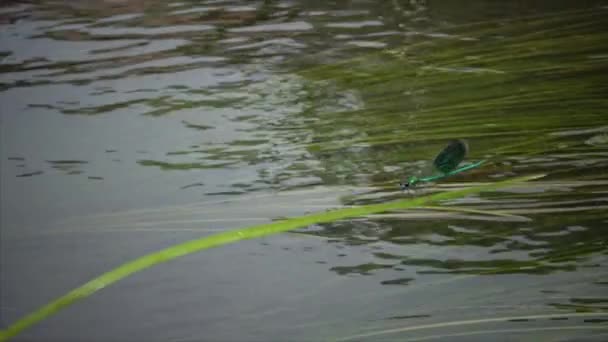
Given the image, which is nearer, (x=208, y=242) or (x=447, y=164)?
(x=208, y=242)

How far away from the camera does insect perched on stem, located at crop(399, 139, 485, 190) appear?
91 centimetres

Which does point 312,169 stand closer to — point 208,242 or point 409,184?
point 409,184

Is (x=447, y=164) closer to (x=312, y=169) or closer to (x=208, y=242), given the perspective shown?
(x=312, y=169)

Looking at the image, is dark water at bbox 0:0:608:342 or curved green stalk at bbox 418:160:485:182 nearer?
dark water at bbox 0:0:608:342

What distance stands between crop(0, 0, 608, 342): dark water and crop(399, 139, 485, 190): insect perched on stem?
0.01 metres

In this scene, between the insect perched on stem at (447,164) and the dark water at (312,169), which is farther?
the insect perched on stem at (447,164)

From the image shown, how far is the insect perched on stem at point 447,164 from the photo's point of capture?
0.91 metres

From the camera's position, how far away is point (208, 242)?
2.23ft

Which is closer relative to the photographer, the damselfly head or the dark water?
the dark water

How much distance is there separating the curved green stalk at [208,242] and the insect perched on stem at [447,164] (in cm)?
4

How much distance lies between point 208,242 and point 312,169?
33cm

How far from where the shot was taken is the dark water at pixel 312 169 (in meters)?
0.69

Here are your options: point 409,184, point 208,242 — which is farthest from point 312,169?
point 208,242

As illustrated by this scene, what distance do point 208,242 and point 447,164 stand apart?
37 centimetres
